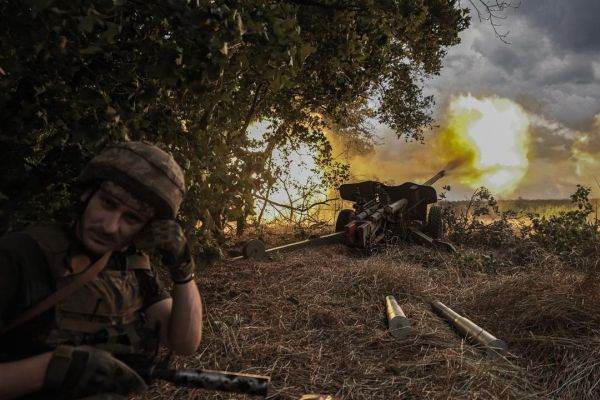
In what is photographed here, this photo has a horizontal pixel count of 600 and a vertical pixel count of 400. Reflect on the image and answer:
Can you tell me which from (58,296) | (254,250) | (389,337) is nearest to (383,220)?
(254,250)

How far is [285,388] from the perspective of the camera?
11.7 feet

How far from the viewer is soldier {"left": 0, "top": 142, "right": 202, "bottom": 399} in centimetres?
171

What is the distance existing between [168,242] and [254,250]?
228 inches

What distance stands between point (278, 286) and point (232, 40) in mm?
3922

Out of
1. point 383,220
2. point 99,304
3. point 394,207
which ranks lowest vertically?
point 99,304

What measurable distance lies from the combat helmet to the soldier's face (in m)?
0.07

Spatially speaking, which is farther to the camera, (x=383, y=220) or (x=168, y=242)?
(x=383, y=220)

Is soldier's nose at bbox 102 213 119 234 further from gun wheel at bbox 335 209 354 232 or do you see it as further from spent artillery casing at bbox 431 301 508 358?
gun wheel at bbox 335 209 354 232

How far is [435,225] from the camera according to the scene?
10719 mm

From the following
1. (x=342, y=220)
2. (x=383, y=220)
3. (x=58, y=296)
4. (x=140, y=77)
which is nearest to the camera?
(x=58, y=296)

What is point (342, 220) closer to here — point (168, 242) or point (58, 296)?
point (168, 242)

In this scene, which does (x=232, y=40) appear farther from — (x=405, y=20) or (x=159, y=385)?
(x=405, y=20)

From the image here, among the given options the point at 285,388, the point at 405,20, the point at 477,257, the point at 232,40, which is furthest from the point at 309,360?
the point at 477,257

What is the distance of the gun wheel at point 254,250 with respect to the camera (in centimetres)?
767
